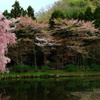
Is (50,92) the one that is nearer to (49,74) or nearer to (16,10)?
(49,74)

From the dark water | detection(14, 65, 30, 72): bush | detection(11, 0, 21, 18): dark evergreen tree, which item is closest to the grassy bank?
detection(14, 65, 30, 72): bush

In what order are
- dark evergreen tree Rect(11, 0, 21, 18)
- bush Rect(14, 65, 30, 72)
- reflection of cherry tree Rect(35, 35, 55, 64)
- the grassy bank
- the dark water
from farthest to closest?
dark evergreen tree Rect(11, 0, 21, 18)
reflection of cherry tree Rect(35, 35, 55, 64)
bush Rect(14, 65, 30, 72)
the grassy bank
the dark water

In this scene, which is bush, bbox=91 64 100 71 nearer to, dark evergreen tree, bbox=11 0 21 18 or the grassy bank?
the grassy bank

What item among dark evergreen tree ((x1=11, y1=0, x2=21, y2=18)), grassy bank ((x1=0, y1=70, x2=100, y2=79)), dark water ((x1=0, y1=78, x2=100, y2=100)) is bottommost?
grassy bank ((x1=0, y1=70, x2=100, y2=79))

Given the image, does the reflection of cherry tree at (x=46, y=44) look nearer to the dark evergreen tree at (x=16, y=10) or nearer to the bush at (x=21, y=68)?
the bush at (x=21, y=68)

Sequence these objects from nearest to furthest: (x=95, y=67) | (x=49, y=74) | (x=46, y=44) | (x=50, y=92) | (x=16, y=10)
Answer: (x=50, y=92) < (x=49, y=74) < (x=95, y=67) < (x=46, y=44) < (x=16, y=10)

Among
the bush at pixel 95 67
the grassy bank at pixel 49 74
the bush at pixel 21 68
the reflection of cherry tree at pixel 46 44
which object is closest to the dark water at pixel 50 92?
the grassy bank at pixel 49 74

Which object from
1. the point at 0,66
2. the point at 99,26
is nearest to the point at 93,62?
the point at 99,26

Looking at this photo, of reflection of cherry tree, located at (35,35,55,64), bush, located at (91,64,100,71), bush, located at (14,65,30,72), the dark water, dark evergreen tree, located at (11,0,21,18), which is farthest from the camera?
dark evergreen tree, located at (11,0,21,18)

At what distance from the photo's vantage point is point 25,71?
93.9ft

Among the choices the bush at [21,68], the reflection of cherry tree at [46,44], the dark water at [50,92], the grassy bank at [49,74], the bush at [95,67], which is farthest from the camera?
the bush at [95,67]

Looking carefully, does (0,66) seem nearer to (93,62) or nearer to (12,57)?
(12,57)

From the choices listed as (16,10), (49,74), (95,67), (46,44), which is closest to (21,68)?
(49,74)

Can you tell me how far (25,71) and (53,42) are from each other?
6.02m
